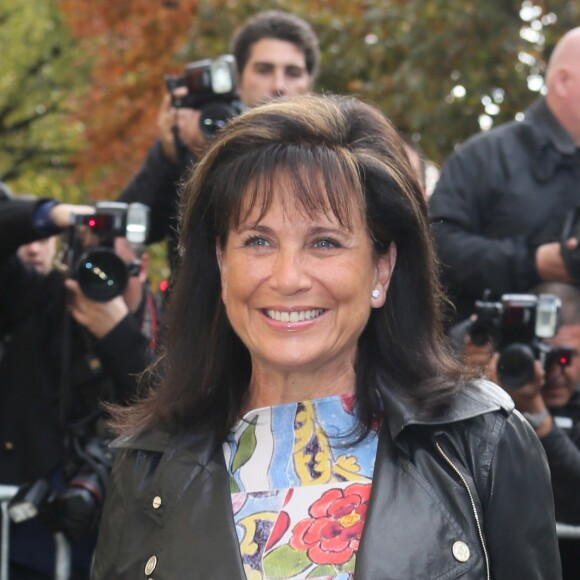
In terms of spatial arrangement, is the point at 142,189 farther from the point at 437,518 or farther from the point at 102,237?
the point at 437,518

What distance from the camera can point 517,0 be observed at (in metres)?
8.80

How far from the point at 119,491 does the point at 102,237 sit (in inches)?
74.4

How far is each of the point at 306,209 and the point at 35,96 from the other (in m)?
19.7

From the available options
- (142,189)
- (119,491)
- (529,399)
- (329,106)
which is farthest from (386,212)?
(142,189)

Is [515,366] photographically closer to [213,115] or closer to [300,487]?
[213,115]

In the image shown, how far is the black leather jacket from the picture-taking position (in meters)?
2.56

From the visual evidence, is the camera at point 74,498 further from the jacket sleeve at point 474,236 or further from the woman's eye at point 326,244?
the woman's eye at point 326,244

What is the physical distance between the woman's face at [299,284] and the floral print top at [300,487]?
126 mm

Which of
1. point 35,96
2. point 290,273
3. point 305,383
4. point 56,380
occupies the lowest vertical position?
point 35,96

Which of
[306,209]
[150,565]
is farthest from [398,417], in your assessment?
[150,565]

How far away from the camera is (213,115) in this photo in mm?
4887

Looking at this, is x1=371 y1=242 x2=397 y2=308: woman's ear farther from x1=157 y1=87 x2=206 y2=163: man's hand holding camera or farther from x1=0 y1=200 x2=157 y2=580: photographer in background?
x1=157 y1=87 x2=206 y2=163: man's hand holding camera

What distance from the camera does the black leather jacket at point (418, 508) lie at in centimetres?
256

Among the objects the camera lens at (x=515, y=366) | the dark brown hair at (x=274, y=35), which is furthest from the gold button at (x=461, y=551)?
the dark brown hair at (x=274, y=35)
